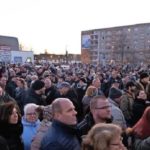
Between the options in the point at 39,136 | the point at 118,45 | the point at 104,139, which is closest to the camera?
the point at 104,139

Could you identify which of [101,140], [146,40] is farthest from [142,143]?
[146,40]

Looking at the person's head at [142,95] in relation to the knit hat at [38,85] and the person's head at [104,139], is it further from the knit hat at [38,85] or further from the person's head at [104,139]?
the person's head at [104,139]

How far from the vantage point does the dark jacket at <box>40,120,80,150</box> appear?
4379 mm

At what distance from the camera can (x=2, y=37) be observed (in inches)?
3962

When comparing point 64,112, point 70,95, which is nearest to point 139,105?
point 70,95

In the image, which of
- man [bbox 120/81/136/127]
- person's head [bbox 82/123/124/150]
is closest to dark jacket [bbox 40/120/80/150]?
person's head [bbox 82/123/124/150]

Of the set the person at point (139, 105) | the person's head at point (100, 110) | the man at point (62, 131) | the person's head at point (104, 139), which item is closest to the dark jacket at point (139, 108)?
the person at point (139, 105)

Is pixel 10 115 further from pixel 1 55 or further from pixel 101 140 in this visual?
pixel 1 55

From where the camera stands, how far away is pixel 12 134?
547cm

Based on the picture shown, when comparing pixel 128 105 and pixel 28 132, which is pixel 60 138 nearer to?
pixel 28 132

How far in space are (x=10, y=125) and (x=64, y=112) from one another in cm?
102

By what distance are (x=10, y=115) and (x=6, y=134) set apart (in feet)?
0.81

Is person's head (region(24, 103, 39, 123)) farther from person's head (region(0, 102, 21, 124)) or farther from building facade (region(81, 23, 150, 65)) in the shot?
building facade (region(81, 23, 150, 65))

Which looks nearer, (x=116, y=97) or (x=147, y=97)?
(x=147, y=97)
